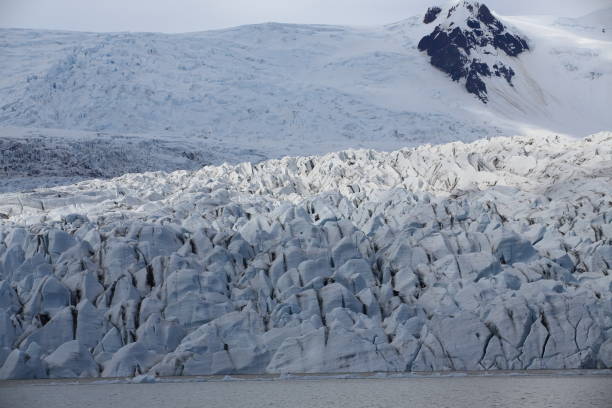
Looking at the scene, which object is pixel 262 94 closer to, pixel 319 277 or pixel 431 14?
pixel 431 14

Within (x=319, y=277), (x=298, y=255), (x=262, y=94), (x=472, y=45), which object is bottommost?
(x=319, y=277)

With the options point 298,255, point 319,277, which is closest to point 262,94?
point 298,255

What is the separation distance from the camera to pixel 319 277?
24641 millimetres

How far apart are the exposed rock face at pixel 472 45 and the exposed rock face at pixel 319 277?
5394cm

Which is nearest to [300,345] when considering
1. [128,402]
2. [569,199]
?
[128,402]

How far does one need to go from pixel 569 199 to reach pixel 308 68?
172 feet

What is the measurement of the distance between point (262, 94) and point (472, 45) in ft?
110

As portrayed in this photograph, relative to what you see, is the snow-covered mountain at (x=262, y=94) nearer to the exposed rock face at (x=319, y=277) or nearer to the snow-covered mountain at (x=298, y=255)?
the snow-covered mountain at (x=298, y=255)

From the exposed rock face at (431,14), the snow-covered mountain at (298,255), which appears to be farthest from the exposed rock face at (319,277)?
the exposed rock face at (431,14)

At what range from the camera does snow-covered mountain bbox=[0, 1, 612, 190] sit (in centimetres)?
5800

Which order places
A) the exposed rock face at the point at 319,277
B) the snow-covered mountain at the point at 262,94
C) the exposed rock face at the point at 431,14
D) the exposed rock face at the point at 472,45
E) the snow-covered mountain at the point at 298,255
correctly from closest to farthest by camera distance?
1. the exposed rock face at the point at 319,277
2. the snow-covered mountain at the point at 298,255
3. the snow-covered mountain at the point at 262,94
4. the exposed rock face at the point at 472,45
5. the exposed rock face at the point at 431,14

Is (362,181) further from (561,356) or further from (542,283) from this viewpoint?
(561,356)

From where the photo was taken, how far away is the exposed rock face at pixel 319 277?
21.5 meters

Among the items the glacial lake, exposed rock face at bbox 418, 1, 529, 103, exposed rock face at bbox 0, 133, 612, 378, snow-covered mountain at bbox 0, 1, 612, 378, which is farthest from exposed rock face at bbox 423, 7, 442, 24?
the glacial lake
